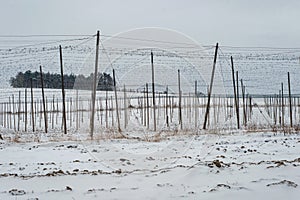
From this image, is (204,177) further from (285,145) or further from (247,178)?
(285,145)

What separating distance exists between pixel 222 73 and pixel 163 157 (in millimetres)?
10970

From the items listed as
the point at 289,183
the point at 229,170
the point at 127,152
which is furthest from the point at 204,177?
the point at 127,152

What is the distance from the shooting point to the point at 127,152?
882cm

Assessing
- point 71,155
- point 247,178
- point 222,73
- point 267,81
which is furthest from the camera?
point 267,81

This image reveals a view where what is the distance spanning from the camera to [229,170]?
5.60m

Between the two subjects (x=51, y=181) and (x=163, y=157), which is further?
(x=163, y=157)

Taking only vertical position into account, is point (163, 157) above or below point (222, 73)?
below

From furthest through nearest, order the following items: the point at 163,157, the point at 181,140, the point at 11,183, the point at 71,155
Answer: the point at 181,140, the point at 71,155, the point at 163,157, the point at 11,183

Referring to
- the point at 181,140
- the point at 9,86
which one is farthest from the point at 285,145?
the point at 9,86

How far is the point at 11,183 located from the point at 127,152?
144 inches

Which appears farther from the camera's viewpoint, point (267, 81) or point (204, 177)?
point (267, 81)

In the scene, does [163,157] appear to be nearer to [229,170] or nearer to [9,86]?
[229,170]

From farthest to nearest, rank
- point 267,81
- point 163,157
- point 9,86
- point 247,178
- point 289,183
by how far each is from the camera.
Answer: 1. point 9,86
2. point 267,81
3. point 163,157
4. point 247,178
5. point 289,183

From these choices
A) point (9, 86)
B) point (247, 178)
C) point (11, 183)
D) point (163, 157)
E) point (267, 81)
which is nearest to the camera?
point (247, 178)
